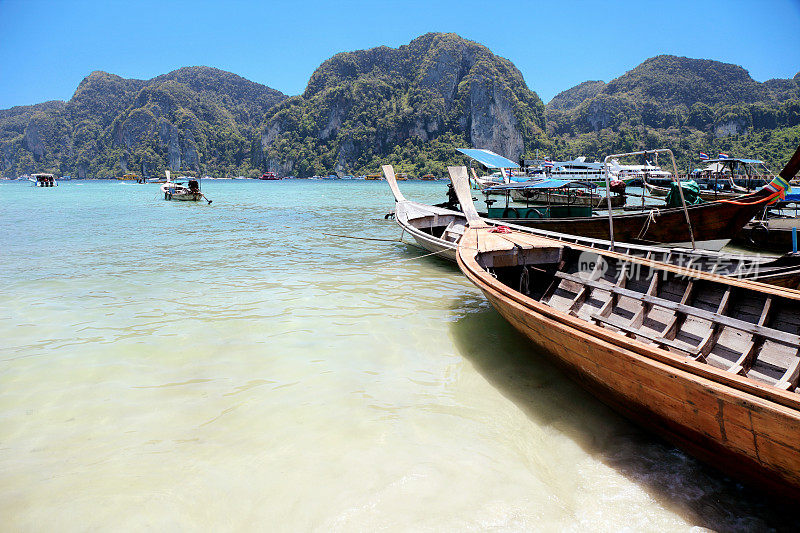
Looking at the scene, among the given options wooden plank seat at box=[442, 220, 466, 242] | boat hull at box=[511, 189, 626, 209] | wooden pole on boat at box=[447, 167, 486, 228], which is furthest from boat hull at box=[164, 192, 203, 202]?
wooden plank seat at box=[442, 220, 466, 242]

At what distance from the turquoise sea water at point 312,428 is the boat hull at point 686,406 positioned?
0.35 meters

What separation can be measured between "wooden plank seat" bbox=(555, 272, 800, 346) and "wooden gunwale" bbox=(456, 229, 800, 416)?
33 centimetres

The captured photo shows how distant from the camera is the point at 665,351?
9.10 ft

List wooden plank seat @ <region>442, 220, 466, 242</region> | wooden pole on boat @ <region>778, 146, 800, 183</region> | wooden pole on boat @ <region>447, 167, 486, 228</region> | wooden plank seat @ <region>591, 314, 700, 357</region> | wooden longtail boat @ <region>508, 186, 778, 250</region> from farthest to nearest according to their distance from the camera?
wooden plank seat @ <region>442, 220, 466, 242</region> < wooden pole on boat @ <region>447, 167, 486, 228</region> < wooden longtail boat @ <region>508, 186, 778, 250</region> < wooden pole on boat @ <region>778, 146, 800, 183</region> < wooden plank seat @ <region>591, 314, 700, 357</region>

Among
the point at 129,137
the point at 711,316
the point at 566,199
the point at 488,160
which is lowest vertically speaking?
the point at 711,316

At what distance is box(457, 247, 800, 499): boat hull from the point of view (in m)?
2.25

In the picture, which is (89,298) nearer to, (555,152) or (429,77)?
(555,152)

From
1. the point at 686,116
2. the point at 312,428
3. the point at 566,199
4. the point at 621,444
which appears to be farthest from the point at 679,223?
the point at 686,116

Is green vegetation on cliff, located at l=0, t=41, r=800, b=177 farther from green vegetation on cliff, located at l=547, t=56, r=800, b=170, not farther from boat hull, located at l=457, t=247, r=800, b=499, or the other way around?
boat hull, located at l=457, t=247, r=800, b=499

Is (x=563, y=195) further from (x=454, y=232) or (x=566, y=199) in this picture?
(x=454, y=232)

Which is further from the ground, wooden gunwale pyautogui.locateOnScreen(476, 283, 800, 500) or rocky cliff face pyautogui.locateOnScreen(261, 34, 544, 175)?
rocky cliff face pyautogui.locateOnScreen(261, 34, 544, 175)

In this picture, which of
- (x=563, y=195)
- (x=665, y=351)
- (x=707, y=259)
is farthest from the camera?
(x=563, y=195)

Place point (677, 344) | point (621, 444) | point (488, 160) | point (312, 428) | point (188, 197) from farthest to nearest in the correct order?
point (188, 197), point (488, 160), point (677, 344), point (312, 428), point (621, 444)

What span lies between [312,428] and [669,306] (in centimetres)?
389
